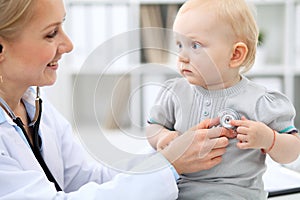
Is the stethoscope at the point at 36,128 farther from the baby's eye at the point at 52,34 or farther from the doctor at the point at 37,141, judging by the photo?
the baby's eye at the point at 52,34

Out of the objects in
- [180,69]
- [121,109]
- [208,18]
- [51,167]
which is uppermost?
[208,18]

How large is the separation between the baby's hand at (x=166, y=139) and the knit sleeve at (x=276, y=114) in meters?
0.20

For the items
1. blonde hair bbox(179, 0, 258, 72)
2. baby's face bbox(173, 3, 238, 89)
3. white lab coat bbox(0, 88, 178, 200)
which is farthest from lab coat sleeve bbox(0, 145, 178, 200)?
blonde hair bbox(179, 0, 258, 72)

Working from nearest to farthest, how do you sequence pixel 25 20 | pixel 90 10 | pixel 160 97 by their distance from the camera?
pixel 25 20
pixel 160 97
pixel 90 10

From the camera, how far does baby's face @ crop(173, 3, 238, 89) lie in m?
1.07

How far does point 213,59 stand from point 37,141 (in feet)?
1.61

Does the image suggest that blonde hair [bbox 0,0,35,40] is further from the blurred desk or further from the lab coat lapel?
the blurred desk

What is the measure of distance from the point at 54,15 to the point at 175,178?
0.46 m

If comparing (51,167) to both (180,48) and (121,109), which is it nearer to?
(121,109)

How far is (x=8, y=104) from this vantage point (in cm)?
→ 121

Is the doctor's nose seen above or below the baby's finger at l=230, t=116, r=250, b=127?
above

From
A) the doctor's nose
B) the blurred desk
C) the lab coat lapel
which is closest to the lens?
the doctor's nose

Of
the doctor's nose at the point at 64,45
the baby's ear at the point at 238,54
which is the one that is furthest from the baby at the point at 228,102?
the doctor's nose at the point at 64,45

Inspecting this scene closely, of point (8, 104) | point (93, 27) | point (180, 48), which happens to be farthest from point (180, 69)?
point (93, 27)
